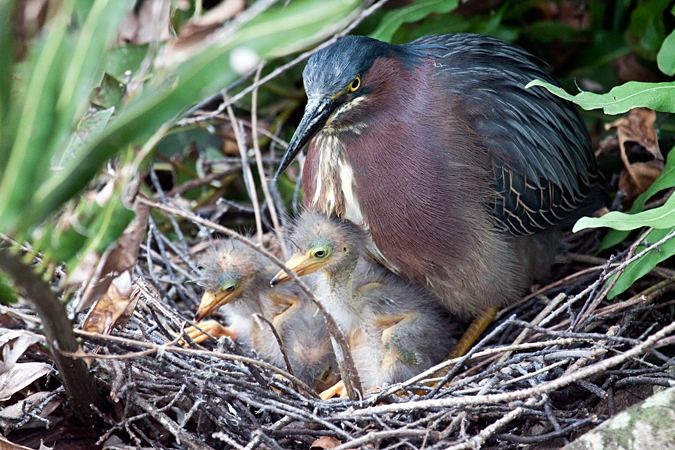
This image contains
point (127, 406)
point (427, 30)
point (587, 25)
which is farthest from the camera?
point (587, 25)

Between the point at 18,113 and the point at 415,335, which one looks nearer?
the point at 18,113

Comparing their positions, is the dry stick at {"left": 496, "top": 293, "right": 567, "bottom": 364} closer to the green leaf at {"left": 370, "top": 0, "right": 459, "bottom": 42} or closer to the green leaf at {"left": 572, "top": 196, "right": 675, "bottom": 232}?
the green leaf at {"left": 572, "top": 196, "right": 675, "bottom": 232}

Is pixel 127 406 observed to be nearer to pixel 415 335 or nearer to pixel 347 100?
pixel 415 335

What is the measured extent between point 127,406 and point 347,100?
1200 millimetres

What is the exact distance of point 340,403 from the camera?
1848 mm

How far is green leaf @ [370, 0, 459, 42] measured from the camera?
259 centimetres

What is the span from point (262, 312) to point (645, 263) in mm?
1403

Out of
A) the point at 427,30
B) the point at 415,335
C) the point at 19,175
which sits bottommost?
the point at 415,335

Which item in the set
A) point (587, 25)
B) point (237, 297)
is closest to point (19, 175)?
point (237, 297)

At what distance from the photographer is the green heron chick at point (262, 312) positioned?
226 centimetres

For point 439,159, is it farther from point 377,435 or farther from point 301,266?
point 377,435

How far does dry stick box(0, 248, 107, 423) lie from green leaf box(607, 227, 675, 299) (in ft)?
5.28

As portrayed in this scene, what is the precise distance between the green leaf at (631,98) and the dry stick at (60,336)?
1.45 m

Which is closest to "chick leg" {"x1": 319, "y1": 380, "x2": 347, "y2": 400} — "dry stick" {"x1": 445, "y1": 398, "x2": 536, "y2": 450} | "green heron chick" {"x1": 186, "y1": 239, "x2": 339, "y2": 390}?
"green heron chick" {"x1": 186, "y1": 239, "x2": 339, "y2": 390}
